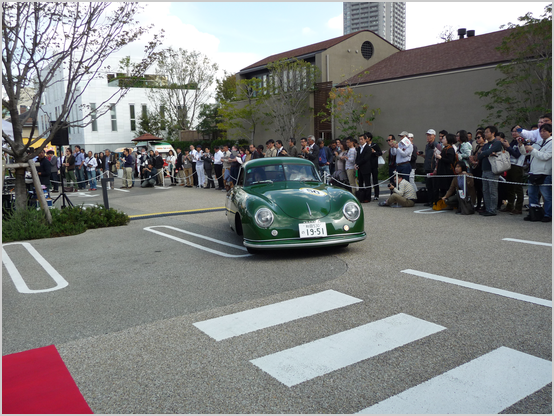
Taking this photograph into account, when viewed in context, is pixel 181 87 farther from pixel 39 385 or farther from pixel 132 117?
pixel 39 385

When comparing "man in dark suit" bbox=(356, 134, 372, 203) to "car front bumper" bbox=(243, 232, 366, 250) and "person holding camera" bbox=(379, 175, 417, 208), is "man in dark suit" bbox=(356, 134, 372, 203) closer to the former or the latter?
"person holding camera" bbox=(379, 175, 417, 208)

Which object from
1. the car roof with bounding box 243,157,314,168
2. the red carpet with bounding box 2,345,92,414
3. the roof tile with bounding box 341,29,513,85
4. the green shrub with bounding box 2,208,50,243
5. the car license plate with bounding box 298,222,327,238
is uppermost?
the roof tile with bounding box 341,29,513,85

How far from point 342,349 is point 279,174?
15.9ft

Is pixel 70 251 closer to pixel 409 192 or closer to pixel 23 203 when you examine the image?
pixel 23 203

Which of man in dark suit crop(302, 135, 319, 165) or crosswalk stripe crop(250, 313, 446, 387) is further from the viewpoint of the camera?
man in dark suit crop(302, 135, 319, 165)

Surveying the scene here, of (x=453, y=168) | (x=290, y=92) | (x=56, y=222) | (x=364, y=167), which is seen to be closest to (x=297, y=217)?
(x=453, y=168)

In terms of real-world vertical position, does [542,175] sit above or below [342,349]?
above

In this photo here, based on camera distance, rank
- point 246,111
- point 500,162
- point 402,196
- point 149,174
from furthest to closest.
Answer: point 246,111 → point 149,174 → point 402,196 → point 500,162

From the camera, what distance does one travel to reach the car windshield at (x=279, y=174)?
8.03 m

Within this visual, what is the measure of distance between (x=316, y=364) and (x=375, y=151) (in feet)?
33.1

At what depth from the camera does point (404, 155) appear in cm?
1206

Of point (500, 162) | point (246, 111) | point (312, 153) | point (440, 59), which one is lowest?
point (500, 162)

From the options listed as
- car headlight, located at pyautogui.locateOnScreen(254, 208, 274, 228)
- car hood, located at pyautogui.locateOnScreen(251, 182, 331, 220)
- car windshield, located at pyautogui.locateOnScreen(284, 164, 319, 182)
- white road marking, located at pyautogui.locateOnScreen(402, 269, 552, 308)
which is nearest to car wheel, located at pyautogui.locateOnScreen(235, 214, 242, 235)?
car hood, located at pyautogui.locateOnScreen(251, 182, 331, 220)

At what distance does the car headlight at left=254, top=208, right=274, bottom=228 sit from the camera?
21.0 feet
